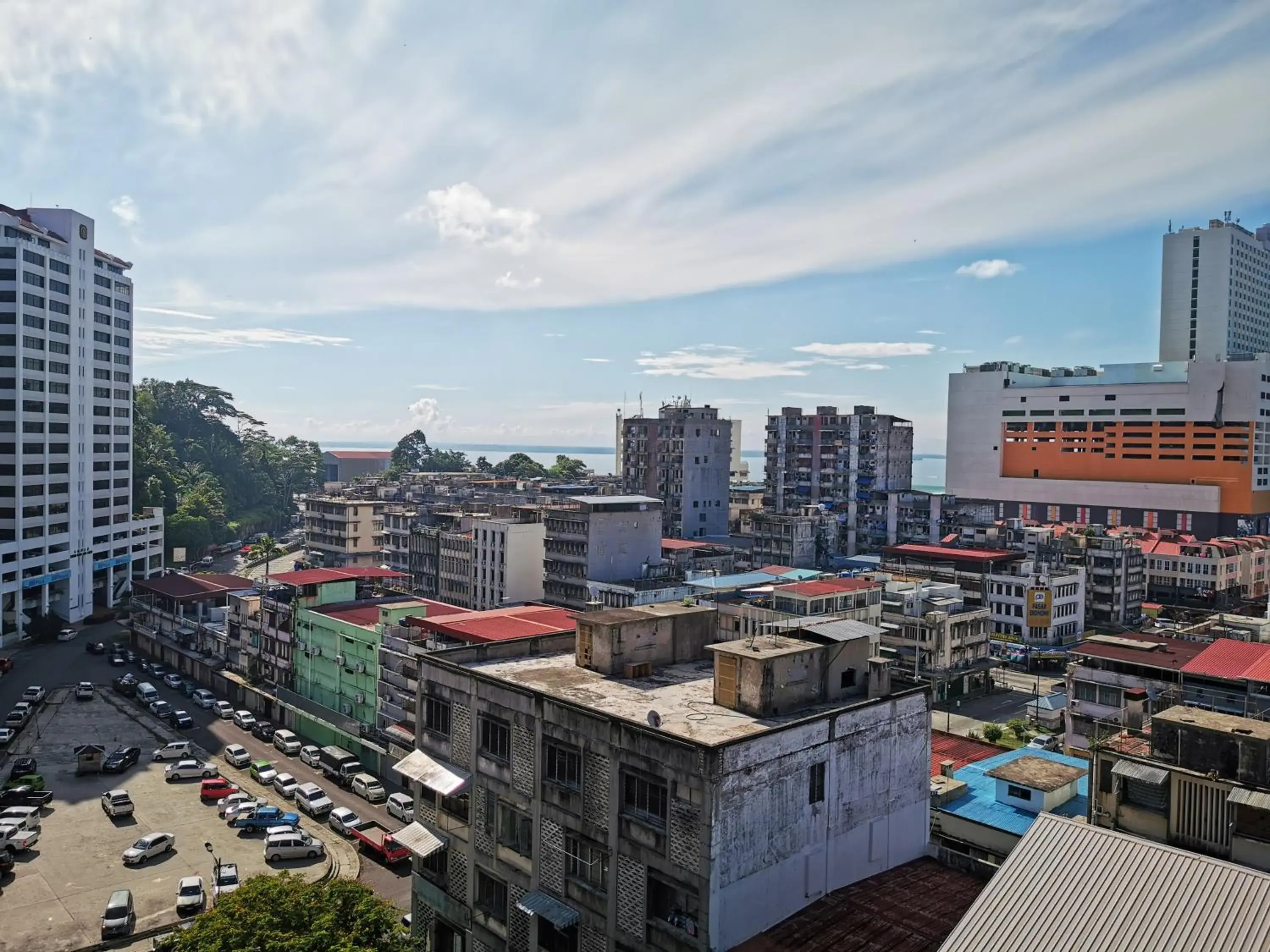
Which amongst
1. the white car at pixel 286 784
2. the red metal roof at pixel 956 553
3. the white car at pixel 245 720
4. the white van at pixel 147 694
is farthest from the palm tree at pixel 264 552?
the red metal roof at pixel 956 553

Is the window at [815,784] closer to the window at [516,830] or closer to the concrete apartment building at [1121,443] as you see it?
the window at [516,830]

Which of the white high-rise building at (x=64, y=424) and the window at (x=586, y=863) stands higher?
the white high-rise building at (x=64, y=424)

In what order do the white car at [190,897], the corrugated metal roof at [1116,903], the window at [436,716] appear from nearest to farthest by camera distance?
the corrugated metal roof at [1116,903]
the window at [436,716]
the white car at [190,897]

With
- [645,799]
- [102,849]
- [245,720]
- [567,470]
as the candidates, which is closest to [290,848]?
[102,849]

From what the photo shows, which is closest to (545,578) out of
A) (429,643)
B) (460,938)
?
(429,643)

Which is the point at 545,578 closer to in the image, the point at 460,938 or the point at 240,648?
the point at 240,648

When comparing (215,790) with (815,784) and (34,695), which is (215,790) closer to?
(34,695)
